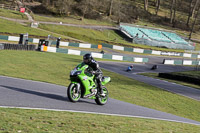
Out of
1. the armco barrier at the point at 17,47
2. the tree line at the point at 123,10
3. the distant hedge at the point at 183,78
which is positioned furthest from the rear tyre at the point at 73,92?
the tree line at the point at 123,10

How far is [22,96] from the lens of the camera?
11.6 meters

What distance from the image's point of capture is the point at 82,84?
39.9 feet

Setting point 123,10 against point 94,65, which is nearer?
point 94,65

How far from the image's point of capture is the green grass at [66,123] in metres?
7.60

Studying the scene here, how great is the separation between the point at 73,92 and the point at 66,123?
Answer: 3542 millimetres

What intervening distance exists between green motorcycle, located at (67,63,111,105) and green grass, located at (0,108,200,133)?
1.82 meters

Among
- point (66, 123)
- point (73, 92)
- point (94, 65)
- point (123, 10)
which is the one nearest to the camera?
point (66, 123)

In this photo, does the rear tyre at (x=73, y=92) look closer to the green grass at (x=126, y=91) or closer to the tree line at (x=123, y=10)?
the green grass at (x=126, y=91)

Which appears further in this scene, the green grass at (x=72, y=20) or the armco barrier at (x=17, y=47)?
the green grass at (x=72, y=20)

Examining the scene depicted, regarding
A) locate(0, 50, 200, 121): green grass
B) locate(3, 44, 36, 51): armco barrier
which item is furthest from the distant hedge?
locate(3, 44, 36, 51): armco barrier

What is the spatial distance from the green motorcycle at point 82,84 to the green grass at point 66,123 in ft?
5.97

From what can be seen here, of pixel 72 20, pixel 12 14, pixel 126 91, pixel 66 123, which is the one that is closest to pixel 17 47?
pixel 126 91

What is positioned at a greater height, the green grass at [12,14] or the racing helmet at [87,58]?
the green grass at [12,14]

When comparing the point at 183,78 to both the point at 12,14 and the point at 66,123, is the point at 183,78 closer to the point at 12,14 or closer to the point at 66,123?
the point at 66,123
